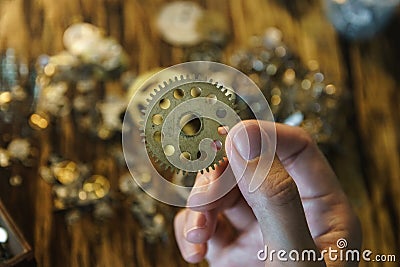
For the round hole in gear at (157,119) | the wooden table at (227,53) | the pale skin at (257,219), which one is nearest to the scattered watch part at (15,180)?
the wooden table at (227,53)

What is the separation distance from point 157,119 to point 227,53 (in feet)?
1.23

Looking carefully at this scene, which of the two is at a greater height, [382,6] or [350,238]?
[382,6]

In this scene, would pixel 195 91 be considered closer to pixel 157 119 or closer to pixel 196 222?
pixel 157 119

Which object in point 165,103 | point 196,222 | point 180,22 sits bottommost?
point 196,222

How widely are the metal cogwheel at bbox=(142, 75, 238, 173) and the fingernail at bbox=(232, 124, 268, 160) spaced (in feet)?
0.08

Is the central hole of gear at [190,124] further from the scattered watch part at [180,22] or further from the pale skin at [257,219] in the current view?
the scattered watch part at [180,22]

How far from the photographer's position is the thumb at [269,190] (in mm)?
424

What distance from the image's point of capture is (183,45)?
821mm

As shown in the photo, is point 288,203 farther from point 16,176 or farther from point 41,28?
point 41,28

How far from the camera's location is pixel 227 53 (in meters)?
0.82

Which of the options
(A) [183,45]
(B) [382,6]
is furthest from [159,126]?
(B) [382,6]

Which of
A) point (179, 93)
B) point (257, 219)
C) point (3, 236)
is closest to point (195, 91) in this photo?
point (179, 93)

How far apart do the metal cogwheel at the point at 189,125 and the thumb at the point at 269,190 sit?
2cm

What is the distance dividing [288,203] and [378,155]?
0.40 meters
